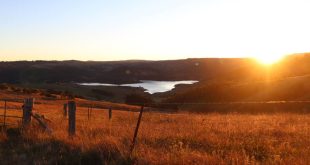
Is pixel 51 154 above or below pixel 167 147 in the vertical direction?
below

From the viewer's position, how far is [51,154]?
10836 mm

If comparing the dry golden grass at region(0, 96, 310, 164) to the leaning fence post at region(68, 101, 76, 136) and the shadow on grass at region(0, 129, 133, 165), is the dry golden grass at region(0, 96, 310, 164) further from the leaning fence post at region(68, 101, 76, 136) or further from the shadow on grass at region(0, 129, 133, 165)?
the leaning fence post at region(68, 101, 76, 136)

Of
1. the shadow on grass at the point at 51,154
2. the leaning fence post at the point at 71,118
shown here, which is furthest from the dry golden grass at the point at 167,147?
the leaning fence post at the point at 71,118

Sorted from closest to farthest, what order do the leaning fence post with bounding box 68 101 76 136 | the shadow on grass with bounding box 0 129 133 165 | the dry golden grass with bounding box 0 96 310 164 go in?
the dry golden grass with bounding box 0 96 310 164
the shadow on grass with bounding box 0 129 133 165
the leaning fence post with bounding box 68 101 76 136

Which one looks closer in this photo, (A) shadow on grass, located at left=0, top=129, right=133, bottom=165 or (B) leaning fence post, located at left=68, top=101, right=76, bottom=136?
(A) shadow on grass, located at left=0, top=129, right=133, bottom=165

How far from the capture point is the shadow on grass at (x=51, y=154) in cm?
983

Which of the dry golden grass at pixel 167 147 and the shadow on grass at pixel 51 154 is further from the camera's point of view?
the shadow on grass at pixel 51 154

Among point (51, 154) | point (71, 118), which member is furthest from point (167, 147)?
point (71, 118)

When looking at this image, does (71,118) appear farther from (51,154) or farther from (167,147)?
(167,147)

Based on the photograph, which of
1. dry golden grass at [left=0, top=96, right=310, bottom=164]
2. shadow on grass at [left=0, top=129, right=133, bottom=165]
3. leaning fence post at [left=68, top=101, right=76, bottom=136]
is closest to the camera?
dry golden grass at [left=0, top=96, right=310, bottom=164]

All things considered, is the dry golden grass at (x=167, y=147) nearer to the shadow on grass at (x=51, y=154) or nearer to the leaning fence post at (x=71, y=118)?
the shadow on grass at (x=51, y=154)

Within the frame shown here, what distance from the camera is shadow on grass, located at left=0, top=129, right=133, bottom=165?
387 inches

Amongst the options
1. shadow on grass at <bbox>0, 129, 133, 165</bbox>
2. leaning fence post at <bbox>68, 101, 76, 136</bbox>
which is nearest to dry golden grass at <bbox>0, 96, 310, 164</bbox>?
shadow on grass at <bbox>0, 129, 133, 165</bbox>

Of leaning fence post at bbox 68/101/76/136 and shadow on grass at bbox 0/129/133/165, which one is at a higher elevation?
leaning fence post at bbox 68/101/76/136
